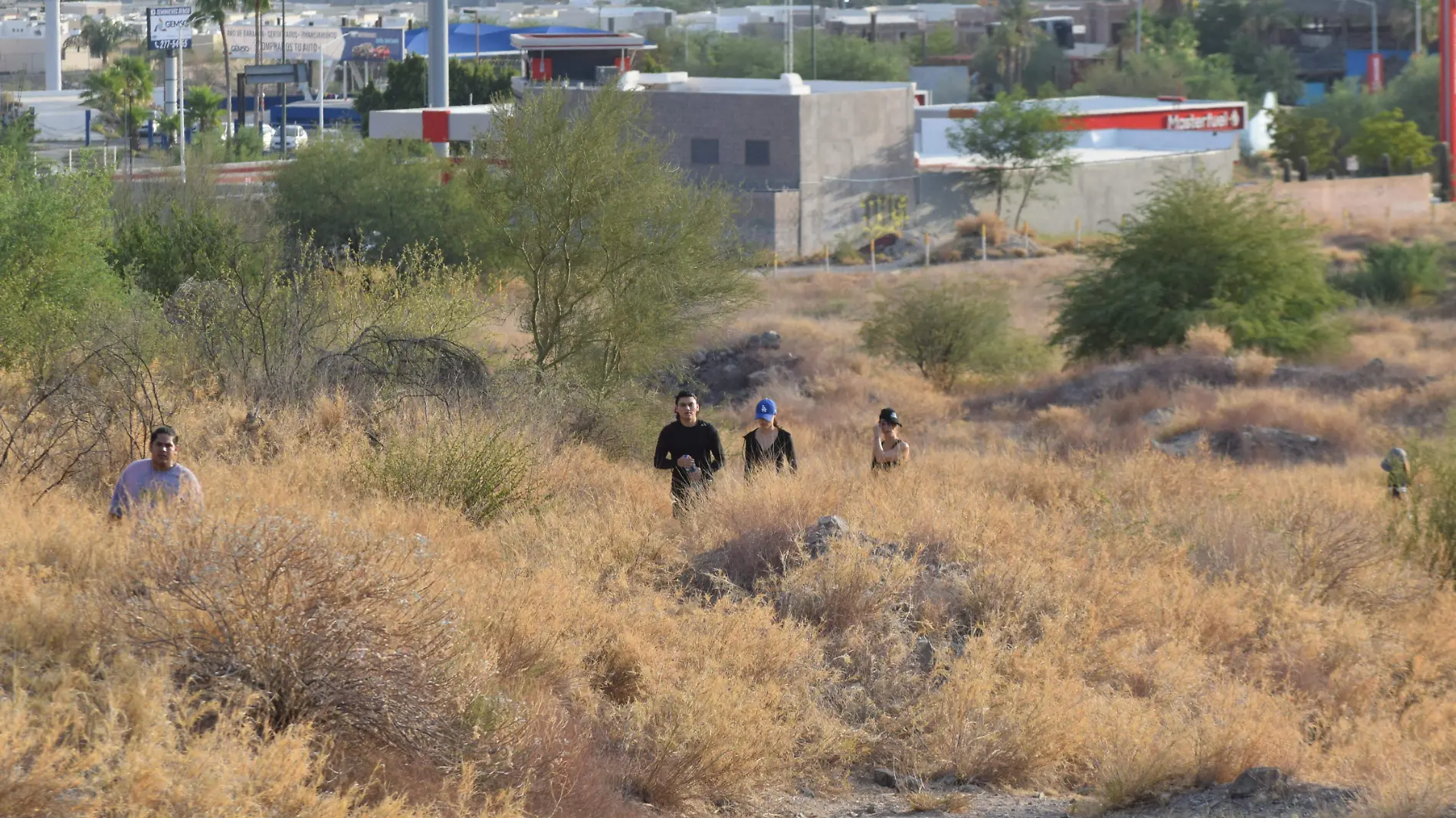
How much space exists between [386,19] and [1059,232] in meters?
146

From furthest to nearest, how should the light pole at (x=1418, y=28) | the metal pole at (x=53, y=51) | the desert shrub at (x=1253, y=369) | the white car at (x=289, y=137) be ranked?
1. the light pole at (x=1418, y=28)
2. the metal pole at (x=53, y=51)
3. the white car at (x=289, y=137)
4. the desert shrub at (x=1253, y=369)

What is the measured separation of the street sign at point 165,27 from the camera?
55.8 metres

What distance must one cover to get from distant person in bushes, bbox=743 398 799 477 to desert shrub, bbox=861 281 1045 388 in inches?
795

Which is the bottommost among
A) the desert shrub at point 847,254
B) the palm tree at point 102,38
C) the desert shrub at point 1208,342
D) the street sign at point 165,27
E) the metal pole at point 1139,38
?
the desert shrub at point 1208,342

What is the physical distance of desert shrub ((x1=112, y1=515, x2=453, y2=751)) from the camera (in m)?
6.73

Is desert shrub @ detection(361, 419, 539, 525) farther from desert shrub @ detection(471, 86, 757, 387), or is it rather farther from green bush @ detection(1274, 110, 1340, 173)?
green bush @ detection(1274, 110, 1340, 173)

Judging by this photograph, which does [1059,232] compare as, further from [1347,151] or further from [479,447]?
[479,447]

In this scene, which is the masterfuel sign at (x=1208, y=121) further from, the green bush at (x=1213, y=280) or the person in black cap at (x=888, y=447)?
the person in black cap at (x=888, y=447)

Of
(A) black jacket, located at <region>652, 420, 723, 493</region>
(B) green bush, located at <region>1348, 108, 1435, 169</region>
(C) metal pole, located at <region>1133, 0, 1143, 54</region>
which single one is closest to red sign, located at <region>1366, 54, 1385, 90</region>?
(C) metal pole, located at <region>1133, 0, 1143, 54</region>

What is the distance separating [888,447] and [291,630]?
7.27 meters

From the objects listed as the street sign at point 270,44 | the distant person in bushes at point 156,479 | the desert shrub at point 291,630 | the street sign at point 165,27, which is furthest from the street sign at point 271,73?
the desert shrub at point 291,630

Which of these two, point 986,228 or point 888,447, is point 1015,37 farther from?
point 888,447

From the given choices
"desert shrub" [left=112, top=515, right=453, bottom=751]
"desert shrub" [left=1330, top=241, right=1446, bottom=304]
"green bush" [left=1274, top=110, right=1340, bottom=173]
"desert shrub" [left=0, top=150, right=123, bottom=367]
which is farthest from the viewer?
"green bush" [left=1274, top=110, right=1340, bottom=173]

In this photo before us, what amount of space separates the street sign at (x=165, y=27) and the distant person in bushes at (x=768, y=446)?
160 ft
